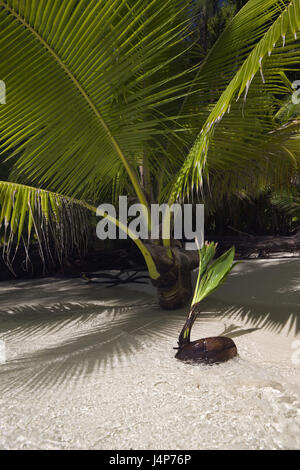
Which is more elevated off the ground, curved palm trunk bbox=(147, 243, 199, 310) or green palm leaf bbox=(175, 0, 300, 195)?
green palm leaf bbox=(175, 0, 300, 195)

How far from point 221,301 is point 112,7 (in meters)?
2.13

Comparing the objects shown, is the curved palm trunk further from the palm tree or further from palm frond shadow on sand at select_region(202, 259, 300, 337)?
palm frond shadow on sand at select_region(202, 259, 300, 337)

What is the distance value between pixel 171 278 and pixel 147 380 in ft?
4.03

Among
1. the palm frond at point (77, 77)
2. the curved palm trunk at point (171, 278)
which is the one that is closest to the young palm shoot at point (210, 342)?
the curved palm trunk at point (171, 278)

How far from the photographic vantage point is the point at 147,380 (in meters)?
1.75

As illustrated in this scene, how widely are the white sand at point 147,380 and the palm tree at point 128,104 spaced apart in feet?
1.96

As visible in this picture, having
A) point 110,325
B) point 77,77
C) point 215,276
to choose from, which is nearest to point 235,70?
point 77,77

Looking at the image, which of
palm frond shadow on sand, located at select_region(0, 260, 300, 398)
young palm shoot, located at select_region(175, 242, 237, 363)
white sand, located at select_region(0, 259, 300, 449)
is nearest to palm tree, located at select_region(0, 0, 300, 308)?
palm frond shadow on sand, located at select_region(0, 260, 300, 398)

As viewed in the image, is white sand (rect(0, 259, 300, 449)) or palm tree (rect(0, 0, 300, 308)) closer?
white sand (rect(0, 259, 300, 449))

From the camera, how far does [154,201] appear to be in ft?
9.95

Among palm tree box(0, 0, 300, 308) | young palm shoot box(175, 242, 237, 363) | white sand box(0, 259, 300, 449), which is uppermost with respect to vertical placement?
palm tree box(0, 0, 300, 308)

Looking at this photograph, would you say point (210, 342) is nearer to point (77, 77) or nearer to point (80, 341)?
point (80, 341)

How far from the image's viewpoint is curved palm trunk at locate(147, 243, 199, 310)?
288cm

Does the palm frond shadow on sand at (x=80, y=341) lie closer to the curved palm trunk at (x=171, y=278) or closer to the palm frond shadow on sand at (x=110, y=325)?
the palm frond shadow on sand at (x=110, y=325)
